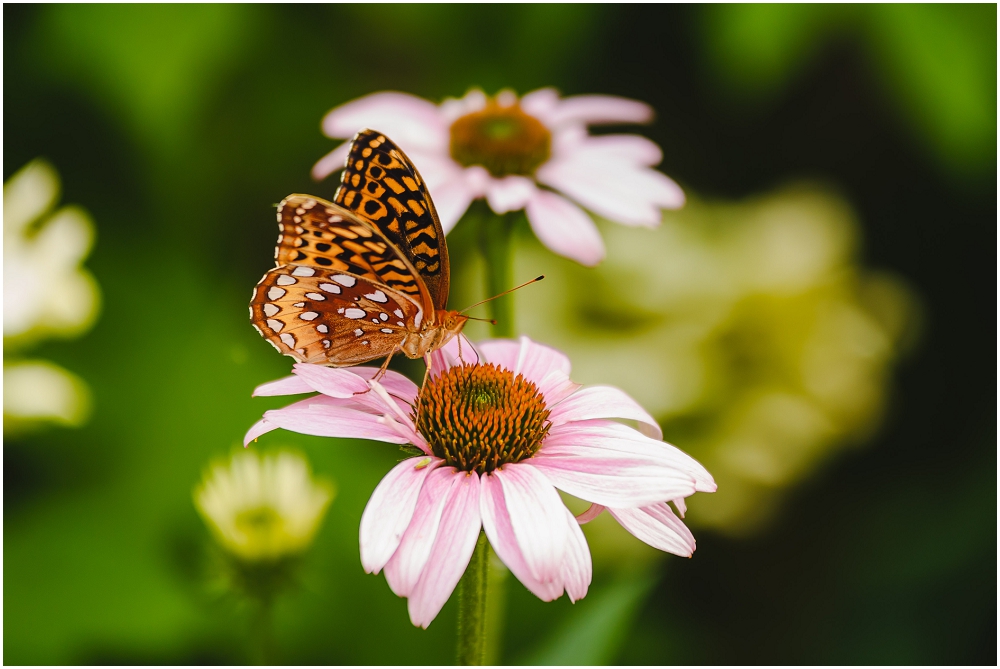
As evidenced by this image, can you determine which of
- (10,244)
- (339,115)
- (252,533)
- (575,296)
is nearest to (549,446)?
(252,533)

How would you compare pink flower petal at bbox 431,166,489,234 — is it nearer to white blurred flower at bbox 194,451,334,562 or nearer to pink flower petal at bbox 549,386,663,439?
pink flower petal at bbox 549,386,663,439

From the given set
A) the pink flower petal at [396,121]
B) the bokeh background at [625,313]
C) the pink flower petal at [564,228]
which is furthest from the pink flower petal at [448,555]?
the pink flower petal at [396,121]

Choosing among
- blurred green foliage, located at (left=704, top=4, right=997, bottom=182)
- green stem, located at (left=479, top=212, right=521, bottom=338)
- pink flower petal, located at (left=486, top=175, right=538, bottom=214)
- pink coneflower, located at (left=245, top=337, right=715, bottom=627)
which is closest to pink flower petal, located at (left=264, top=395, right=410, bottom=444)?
pink coneflower, located at (left=245, top=337, right=715, bottom=627)

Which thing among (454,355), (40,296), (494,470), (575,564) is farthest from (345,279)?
(40,296)

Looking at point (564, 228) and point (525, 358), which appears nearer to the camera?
point (525, 358)

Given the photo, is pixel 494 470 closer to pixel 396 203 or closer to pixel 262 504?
pixel 396 203

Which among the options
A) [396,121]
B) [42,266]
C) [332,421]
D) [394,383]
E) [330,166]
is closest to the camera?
[332,421]

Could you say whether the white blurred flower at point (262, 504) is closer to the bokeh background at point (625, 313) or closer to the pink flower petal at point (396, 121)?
the bokeh background at point (625, 313)
